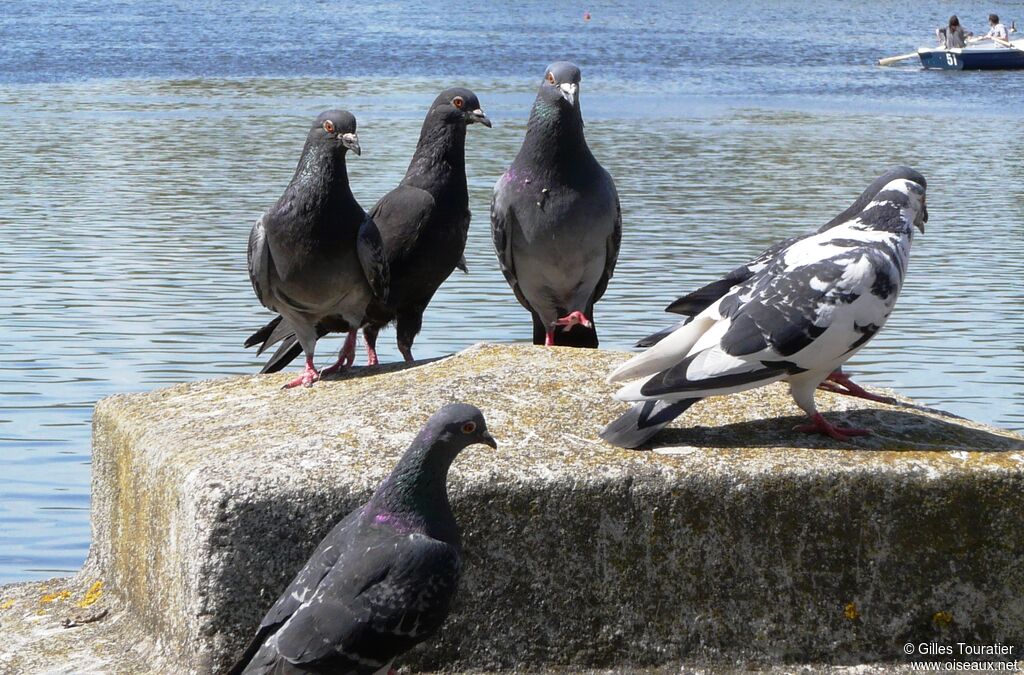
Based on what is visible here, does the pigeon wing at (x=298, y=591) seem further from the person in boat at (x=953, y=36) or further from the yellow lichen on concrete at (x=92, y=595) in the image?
the person in boat at (x=953, y=36)

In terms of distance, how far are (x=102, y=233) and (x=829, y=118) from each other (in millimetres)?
18155

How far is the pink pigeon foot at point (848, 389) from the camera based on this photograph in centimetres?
599

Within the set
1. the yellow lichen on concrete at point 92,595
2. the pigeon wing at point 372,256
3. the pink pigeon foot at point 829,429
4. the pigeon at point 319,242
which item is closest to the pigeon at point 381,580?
the pink pigeon foot at point 829,429

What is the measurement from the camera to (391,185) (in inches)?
691

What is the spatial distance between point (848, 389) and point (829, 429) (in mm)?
640

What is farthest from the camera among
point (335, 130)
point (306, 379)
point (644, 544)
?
point (335, 130)

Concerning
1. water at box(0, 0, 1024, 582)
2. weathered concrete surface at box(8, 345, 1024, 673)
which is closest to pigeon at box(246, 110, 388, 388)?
weathered concrete surface at box(8, 345, 1024, 673)

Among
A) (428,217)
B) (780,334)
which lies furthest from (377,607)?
(428,217)

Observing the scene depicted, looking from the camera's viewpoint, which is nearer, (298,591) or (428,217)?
(298,591)

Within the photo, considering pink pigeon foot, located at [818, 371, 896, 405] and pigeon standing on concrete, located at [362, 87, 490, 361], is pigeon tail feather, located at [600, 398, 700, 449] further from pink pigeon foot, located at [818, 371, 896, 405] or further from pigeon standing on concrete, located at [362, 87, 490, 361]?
pigeon standing on concrete, located at [362, 87, 490, 361]

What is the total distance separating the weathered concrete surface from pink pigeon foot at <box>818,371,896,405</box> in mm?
627

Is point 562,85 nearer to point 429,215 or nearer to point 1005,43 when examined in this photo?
point 429,215

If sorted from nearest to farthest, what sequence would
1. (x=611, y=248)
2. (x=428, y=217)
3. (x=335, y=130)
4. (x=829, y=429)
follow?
1. (x=829, y=429)
2. (x=335, y=130)
3. (x=428, y=217)
4. (x=611, y=248)

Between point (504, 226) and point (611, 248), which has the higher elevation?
point (504, 226)
